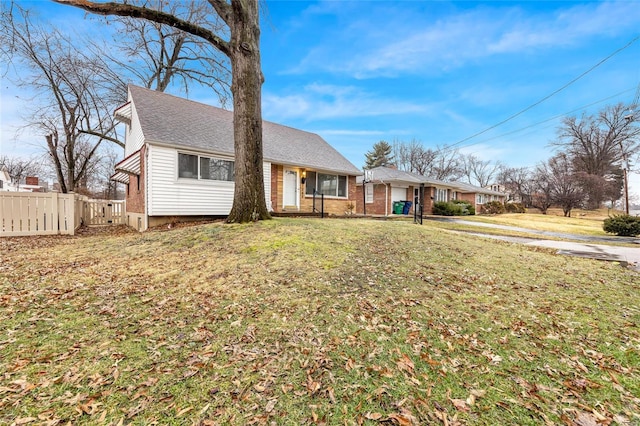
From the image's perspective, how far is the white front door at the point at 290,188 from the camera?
1353 cm

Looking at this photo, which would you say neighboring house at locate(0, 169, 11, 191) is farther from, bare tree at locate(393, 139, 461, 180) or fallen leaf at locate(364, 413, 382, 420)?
bare tree at locate(393, 139, 461, 180)

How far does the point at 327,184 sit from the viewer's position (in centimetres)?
1543

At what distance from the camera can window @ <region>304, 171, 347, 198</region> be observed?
47.7 feet

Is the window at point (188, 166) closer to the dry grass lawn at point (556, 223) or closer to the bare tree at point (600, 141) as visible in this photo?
the dry grass lawn at point (556, 223)

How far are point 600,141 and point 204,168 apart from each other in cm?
5096

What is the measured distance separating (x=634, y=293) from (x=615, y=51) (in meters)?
15.2

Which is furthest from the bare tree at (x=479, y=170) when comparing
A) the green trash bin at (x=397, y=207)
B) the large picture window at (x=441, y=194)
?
the green trash bin at (x=397, y=207)

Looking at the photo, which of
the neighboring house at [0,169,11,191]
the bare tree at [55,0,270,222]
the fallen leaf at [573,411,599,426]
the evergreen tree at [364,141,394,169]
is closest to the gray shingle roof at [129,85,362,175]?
the bare tree at [55,0,270,222]

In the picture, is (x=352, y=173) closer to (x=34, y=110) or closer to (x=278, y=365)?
(x=278, y=365)

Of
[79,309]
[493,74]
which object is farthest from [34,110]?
[493,74]

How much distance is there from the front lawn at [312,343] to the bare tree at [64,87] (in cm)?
1660

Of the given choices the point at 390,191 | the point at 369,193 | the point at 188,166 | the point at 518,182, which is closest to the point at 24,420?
the point at 188,166

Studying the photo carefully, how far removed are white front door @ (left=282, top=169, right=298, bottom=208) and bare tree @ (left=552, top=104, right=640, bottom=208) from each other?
124 feet

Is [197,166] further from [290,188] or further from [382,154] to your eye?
[382,154]
